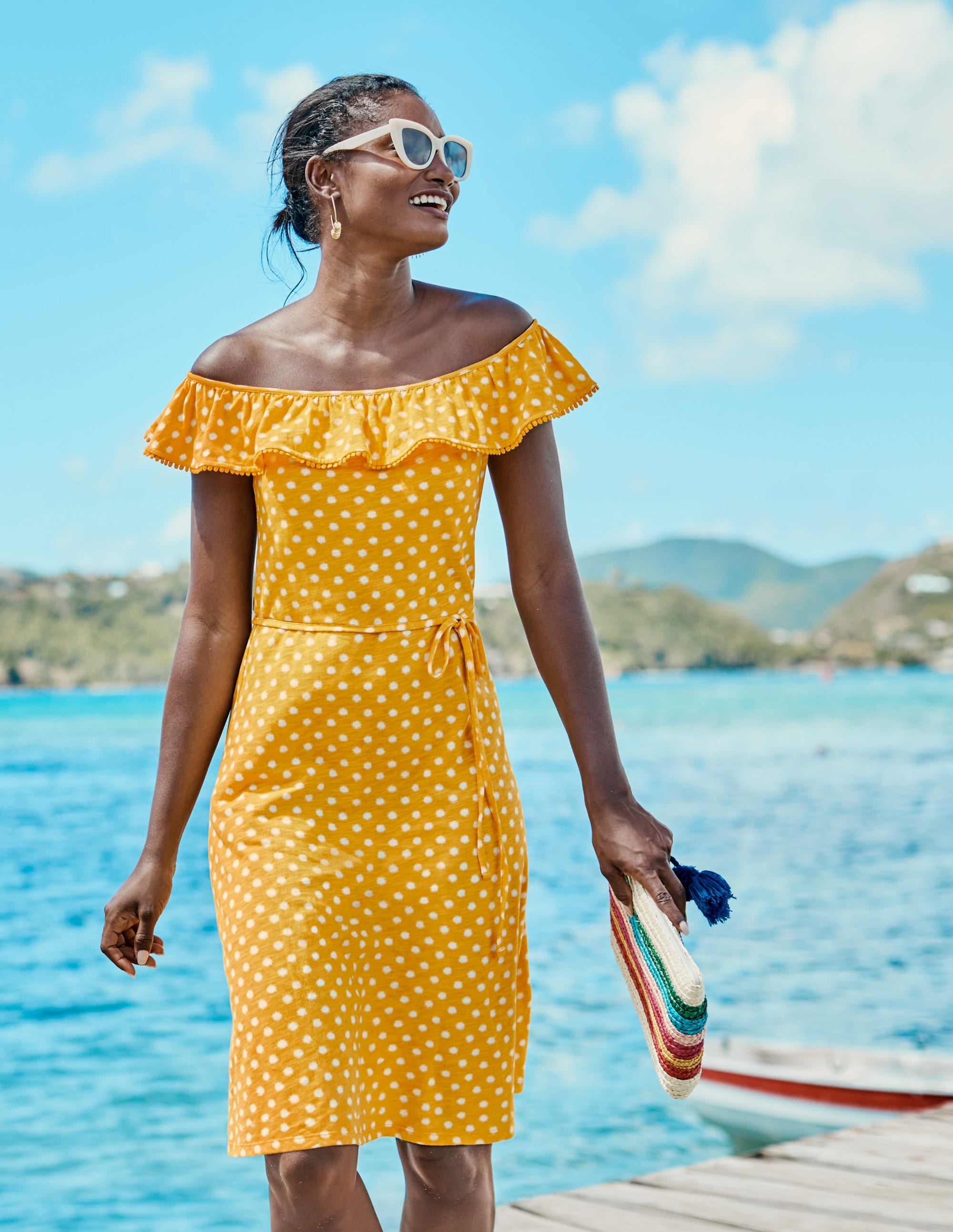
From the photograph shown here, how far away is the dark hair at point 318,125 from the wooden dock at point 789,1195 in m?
2.23

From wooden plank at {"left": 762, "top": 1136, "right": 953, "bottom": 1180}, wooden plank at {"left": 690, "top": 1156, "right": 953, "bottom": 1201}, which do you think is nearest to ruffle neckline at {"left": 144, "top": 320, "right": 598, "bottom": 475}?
wooden plank at {"left": 690, "top": 1156, "right": 953, "bottom": 1201}

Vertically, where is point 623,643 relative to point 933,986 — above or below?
above

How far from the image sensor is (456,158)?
2.07 metres

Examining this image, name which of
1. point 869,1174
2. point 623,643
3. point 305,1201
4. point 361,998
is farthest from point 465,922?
point 623,643

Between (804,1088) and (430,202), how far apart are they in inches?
231

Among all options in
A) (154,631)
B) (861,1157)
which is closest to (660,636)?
(154,631)

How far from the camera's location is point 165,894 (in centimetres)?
206

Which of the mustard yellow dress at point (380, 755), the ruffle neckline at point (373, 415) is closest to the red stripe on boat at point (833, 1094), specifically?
the mustard yellow dress at point (380, 755)

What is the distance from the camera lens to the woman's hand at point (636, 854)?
1.86m

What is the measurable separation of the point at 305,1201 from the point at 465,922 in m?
0.42

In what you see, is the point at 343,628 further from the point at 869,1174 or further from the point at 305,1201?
the point at 869,1174

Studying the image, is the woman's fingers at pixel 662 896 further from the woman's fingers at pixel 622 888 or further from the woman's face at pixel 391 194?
the woman's face at pixel 391 194

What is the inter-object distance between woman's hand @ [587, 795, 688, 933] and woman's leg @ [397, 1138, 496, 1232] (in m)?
0.44

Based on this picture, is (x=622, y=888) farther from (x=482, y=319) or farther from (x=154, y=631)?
(x=154, y=631)
